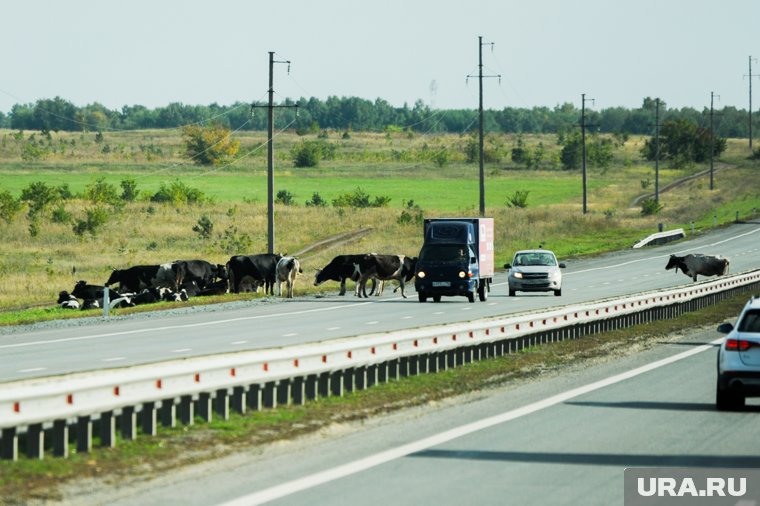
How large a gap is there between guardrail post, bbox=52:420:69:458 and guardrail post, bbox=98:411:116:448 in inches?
28.9

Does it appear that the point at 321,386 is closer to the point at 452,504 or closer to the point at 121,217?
the point at 452,504

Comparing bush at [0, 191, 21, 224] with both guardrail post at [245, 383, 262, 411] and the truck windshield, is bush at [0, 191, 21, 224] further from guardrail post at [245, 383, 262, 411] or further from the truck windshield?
guardrail post at [245, 383, 262, 411]

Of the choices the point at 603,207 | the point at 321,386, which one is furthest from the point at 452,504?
the point at 603,207

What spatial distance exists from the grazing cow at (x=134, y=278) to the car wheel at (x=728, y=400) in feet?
114

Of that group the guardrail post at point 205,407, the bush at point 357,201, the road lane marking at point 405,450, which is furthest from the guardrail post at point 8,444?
the bush at point 357,201

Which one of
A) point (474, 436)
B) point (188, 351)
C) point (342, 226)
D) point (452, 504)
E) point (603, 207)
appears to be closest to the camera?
point (452, 504)

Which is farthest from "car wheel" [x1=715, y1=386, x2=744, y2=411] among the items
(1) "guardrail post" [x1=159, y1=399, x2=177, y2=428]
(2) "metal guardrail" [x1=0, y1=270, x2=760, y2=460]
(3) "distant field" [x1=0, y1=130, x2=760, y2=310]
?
(3) "distant field" [x1=0, y1=130, x2=760, y2=310]

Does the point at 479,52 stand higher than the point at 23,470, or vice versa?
the point at 479,52

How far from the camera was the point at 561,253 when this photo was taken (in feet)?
296

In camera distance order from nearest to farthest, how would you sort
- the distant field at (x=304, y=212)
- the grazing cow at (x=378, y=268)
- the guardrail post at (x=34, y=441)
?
the guardrail post at (x=34, y=441)
the grazing cow at (x=378, y=268)
the distant field at (x=304, y=212)

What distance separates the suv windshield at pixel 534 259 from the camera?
56812 millimetres

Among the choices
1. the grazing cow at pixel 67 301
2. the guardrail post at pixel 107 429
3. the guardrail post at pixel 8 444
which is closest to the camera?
the guardrail post at pixel 8 444

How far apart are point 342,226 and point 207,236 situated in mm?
12252

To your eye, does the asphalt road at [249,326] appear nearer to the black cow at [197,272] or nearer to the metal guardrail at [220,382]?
the black cow at [197,272]
